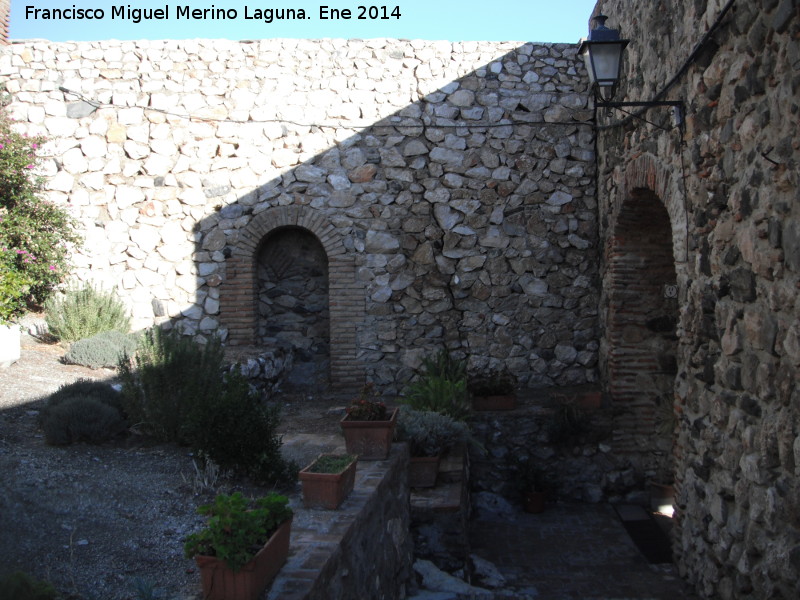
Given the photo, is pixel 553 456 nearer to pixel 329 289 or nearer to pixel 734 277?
pixel 329 289

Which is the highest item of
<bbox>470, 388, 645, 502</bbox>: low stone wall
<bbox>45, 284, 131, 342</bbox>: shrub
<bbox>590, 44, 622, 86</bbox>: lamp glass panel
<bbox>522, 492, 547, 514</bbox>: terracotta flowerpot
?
<bbox>590, 44, 622, 86</bbox>: lamp glass panel

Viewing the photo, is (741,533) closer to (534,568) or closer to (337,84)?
(534,568)

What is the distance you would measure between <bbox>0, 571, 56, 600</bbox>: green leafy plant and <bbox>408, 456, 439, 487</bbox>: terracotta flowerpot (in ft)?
11.6

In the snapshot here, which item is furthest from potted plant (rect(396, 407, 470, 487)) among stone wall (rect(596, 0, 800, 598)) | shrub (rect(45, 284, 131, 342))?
shrub (rect(45, 284, 131, 342))

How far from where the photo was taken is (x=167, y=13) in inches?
336

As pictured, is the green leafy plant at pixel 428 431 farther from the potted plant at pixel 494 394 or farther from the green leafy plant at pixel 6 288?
the green leafy plant at pixel 6 288

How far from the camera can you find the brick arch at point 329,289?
912 cm

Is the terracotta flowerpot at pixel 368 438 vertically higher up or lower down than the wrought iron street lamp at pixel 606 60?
lower down

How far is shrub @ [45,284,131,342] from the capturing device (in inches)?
337

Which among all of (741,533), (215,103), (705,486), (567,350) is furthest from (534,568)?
(215,103)

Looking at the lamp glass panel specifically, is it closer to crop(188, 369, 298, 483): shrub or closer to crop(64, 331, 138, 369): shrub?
crop(188, 369, 298, 483): shrub

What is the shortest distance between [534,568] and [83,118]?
7.36 metres

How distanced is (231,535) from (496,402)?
18.6 ft

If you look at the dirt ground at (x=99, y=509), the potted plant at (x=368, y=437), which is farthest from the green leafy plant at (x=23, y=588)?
the potted plant at (x=368, y=437)
